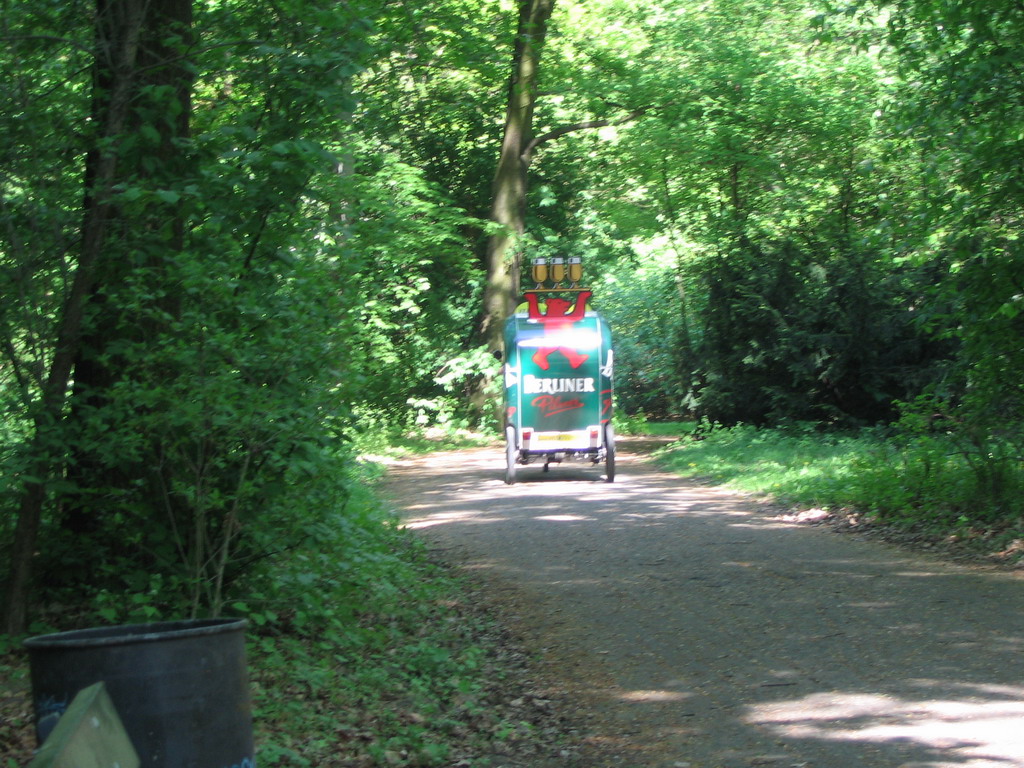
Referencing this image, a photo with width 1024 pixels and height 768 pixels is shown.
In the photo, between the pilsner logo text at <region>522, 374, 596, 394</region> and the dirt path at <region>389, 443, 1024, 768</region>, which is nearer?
the dirt path at <region>389, 443, 1024, 768</region>

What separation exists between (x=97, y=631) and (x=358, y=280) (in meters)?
3.77

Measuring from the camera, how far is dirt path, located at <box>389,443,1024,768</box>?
210 inches

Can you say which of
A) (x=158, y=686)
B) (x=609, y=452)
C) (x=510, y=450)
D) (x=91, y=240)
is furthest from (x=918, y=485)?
(x=158, y=686)

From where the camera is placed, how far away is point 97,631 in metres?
4.01

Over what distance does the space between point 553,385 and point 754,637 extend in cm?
987

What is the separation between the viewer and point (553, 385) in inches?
672

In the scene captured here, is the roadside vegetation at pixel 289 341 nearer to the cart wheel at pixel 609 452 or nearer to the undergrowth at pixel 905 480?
the undergrowth at pixel 905 480

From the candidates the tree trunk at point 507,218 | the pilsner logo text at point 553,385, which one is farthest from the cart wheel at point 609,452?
the tree trunk at point 507,218

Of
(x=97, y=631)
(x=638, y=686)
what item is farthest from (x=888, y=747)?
(x=97, y=631)

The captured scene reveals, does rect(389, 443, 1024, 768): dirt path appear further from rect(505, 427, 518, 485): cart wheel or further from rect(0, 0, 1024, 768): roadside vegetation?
rect(505, 427, 518, 485): cart wheel

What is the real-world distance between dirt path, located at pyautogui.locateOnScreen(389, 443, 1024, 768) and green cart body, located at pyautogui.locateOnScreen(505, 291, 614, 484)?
→ 3611 mm

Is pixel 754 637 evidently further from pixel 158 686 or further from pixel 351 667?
pixel 158 686

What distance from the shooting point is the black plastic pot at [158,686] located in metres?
3.66

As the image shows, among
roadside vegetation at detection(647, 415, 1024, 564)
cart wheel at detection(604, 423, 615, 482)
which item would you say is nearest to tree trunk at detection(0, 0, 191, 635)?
roadside vegetation at detection(647, 415, 1024, 564)
